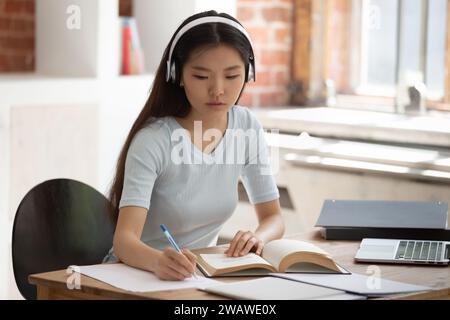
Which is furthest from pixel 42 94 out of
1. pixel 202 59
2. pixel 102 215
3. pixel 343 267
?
pixel 343 267

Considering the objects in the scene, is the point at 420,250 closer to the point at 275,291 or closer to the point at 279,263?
the point at 279,263

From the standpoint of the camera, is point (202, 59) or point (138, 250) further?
point (202, 59)

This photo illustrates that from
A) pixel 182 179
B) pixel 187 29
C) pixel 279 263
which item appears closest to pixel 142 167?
pixel 182 179

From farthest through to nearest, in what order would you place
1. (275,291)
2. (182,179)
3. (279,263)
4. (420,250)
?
(182,179)
(420,250)
(279,263)
(275,291)

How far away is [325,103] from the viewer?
4.25 metres

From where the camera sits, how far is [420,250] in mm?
2117

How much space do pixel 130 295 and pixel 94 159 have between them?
6.34 feet

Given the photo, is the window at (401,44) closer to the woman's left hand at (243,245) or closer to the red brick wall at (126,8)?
the red brick wall at (126,8)

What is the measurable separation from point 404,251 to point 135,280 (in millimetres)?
686

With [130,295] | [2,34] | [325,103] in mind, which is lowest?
[130,295]

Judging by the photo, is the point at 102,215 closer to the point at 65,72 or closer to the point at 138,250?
the point at 138,250

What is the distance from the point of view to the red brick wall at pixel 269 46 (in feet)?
13.8

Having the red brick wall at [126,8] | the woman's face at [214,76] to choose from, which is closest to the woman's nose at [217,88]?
the woman's face at [214,76]

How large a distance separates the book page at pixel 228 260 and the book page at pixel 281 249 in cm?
3
